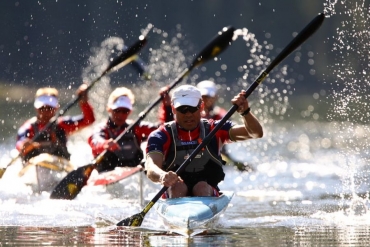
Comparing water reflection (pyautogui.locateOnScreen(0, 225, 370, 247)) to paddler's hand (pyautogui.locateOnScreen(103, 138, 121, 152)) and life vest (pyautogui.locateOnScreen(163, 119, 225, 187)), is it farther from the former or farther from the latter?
paddler's hand (pyautogui.locateOnScreen(103, 138, 121, 152))

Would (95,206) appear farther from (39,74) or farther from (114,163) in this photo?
(39,74)

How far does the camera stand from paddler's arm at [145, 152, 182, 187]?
10.3 meters

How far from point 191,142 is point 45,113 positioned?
21.4ft

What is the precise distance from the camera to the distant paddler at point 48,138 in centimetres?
1616

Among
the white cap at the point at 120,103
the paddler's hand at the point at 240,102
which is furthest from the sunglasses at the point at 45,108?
the paddler's hand at the point at 240,102

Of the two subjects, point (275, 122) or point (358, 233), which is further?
point (275, 122)

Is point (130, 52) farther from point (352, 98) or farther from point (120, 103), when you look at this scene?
point (352, 98)

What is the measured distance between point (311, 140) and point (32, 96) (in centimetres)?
1435

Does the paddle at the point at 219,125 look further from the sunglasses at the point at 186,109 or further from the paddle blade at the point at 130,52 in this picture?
the paddle blade at the point at 130,52

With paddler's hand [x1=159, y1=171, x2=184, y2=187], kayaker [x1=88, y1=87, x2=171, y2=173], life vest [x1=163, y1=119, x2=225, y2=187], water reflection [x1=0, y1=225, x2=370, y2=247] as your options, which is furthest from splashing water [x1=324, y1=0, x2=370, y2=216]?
paddler's hand [x1=159, y1=171, x2=184, y2=187]

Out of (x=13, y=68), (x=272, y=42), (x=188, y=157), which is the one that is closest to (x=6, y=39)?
(x=13, y=68)

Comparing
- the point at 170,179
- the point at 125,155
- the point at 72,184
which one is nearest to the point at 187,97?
the point at 170,179

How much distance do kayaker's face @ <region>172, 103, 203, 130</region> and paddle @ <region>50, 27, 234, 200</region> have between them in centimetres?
410

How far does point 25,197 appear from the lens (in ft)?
50.0
